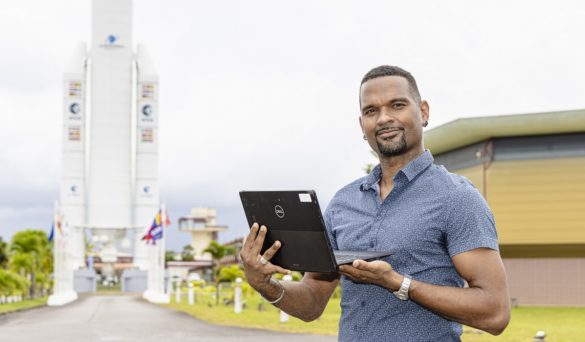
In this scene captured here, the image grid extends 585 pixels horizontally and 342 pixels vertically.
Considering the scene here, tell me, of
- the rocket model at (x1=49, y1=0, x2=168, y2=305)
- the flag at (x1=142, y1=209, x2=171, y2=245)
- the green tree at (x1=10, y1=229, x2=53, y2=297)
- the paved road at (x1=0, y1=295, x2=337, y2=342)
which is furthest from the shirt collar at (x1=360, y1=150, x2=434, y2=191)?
the rocket model at (x1=49, y1=0, x2=168, y2=305)

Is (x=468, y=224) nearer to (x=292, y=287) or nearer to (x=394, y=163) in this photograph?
(x=394, y=163)

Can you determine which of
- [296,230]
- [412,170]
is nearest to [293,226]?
[296,230]

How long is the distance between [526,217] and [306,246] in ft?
118

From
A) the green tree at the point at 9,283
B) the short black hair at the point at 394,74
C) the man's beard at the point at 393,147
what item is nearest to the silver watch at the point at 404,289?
the man's beard at the point at 393,147

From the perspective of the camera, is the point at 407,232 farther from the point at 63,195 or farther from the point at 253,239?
the point at 63,195

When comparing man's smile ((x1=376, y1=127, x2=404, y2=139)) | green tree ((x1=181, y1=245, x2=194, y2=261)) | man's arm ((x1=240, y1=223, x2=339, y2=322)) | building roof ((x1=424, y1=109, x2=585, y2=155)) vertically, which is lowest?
green tree ((x1=181, y1=245, x2=194, y2=261))

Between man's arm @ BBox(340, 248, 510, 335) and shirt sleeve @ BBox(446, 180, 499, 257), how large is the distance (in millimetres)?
27

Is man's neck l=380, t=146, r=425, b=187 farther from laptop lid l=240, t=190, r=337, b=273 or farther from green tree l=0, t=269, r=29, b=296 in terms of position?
green tree l=0, t=269, r=29, b=296

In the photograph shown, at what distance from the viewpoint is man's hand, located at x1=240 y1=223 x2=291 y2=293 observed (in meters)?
2.98

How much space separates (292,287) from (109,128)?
63.1 m

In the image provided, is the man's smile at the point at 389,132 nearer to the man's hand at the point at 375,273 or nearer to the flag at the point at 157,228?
the man's hand at the point at 375,273

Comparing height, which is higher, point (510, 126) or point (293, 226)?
point (510, 126)

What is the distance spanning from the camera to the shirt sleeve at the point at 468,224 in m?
2.76

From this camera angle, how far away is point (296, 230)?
2834mm
